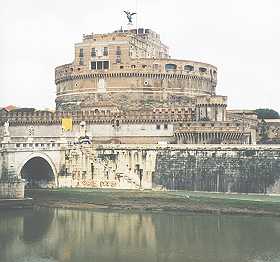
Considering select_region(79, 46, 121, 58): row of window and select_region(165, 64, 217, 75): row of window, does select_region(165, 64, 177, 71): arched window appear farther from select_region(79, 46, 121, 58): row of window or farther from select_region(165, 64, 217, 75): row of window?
select_region(79, 46, 121, 58): row of window

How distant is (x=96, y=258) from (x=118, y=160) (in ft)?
59.7

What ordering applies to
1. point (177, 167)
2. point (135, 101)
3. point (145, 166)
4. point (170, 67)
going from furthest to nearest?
→ point (170, 67) < point (135, 101) < point (145, 166) < point (177, 167)

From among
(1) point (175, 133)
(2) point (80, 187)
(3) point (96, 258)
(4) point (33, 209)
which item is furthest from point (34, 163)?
(3) point (96, 258)

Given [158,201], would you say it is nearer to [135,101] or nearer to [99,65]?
[135,101]

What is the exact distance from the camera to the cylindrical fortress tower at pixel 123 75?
5791 cm

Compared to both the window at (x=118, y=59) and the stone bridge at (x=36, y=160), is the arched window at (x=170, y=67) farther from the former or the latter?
the stone bridge at (x=36, y=160)

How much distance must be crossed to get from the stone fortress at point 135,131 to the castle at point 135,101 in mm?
80

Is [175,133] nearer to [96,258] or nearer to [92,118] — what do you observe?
[92,118]

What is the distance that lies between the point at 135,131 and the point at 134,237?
20172 mm

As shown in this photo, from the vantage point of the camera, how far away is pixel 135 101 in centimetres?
5762

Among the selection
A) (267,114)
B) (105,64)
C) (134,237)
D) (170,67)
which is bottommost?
(134,237)

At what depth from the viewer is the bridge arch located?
147 ft

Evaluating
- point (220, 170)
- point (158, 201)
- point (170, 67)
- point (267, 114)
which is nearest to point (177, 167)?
point (220, 170)

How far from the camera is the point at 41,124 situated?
5316cm
